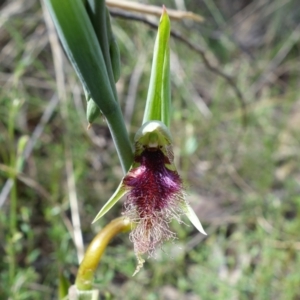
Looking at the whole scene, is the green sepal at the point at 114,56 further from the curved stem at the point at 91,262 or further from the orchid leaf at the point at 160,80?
the curved stem at the point at 91,262

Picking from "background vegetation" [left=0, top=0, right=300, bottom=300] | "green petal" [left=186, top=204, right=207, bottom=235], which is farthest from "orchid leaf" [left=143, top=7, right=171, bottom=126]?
"background vegetation" [left=0, top=0, right=300, bottom=300]

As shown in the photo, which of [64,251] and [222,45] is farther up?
[222,45]

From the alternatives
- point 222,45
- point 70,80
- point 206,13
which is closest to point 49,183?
point 70,80

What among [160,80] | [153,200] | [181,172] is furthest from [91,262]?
[181,172]

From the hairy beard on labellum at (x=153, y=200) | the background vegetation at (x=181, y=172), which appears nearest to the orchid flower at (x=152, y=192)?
the hairy beard on labellum at (x=153, y=200)

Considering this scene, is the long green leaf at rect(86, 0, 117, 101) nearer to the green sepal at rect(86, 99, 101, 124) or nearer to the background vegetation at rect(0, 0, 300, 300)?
the green sepal at rect(86, 99, 101, 124)

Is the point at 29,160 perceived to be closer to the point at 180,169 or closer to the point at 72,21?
the point at 180,169
